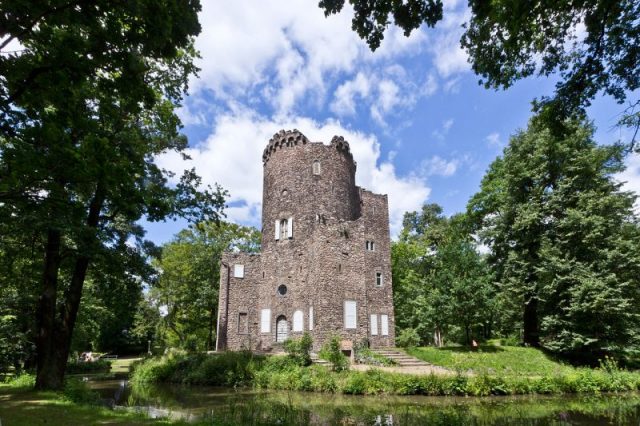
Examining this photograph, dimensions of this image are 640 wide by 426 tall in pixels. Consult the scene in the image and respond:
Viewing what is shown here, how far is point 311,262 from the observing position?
25875mm

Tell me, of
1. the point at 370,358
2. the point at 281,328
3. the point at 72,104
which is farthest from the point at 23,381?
the point at 370,358

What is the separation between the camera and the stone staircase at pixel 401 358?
21.2 metres

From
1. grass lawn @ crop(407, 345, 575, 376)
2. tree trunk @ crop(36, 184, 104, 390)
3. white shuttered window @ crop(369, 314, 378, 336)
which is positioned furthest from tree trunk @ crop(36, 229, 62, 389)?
white shuttered window @ crop(369, 314, 378, 336)

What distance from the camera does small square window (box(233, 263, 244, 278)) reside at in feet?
95.1

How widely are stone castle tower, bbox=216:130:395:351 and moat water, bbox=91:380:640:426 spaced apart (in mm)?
8833

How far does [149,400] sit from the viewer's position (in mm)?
14977

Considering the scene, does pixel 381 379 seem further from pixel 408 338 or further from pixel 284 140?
pixel 284 140

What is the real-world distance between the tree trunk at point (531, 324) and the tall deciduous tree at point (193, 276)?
2313 cm

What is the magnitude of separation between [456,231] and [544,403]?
1859 centimetres

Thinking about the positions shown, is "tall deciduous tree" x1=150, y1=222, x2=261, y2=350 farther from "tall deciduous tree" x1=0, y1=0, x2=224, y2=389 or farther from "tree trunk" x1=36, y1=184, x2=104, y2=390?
"tall deciduous tree" x1=0, y1=0, x2=224, y2=389

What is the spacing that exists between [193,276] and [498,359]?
82.0 feet

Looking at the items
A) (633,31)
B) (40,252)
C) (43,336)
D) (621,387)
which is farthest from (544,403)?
(40,252)

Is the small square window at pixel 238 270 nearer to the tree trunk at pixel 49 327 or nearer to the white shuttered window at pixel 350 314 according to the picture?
the white shuttered window at pixel 350 314

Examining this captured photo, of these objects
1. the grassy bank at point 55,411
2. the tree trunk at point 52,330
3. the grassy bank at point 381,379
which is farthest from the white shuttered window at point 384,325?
the tree trunk at point 52,330
